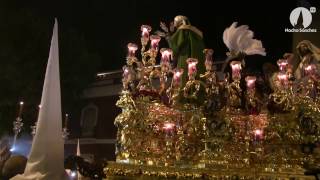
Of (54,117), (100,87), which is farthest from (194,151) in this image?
(100,87)

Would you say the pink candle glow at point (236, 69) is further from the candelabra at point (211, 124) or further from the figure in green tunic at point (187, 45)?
the figure in green tunic at point (187, 45)

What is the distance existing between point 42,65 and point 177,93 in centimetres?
1335

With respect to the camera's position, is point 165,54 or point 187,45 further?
point 187,45

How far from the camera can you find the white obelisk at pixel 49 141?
5297 millimetres

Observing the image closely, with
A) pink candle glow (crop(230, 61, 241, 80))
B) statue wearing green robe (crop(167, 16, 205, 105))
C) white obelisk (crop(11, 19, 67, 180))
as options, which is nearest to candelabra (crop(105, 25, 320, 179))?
pink candle glow (crop(230, 61, 241, 80))

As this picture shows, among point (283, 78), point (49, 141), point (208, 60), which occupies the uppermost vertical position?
point (208, 60)

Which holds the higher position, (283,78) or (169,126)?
(283,78)

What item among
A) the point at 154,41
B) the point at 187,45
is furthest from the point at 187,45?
the point at 154,41

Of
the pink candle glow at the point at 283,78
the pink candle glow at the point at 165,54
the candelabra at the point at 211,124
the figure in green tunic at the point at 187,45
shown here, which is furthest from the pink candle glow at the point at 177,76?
the pink candle glow at the point at 283,78

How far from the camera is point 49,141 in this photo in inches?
214

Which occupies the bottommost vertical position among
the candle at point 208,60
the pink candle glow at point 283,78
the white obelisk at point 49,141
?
the white obelisk at point 49,141

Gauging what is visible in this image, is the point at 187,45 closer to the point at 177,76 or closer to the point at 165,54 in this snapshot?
the point at 165,54

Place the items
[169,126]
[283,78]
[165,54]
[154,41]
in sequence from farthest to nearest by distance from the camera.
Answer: [154,41], [165,54], [169,126], [283,78]

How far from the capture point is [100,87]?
2372 cm
